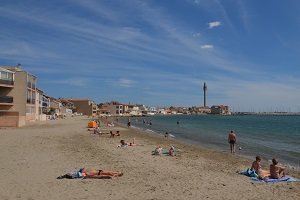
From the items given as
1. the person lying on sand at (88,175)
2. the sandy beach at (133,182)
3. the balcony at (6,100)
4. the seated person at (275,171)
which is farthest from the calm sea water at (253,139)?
the balcony at (6,100)

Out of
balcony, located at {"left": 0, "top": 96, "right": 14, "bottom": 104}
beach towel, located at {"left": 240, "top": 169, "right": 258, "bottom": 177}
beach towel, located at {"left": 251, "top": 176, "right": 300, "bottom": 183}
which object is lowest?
beach towel, located at {"left": 251, "top": 176, "right": 300, "bottom": 183}

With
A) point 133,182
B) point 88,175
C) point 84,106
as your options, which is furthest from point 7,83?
point 84,106

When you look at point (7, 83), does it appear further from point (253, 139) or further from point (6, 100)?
point (253, 139)

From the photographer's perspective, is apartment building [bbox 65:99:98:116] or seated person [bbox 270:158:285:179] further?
apartment building [bbox 65:99:98:116]

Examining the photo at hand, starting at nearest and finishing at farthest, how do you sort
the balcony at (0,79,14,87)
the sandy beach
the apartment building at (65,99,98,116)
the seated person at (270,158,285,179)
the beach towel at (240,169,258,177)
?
the sandy beach → the seated person at (270,158,285,179) → the beach towel at (240,169,258,177) → the balcony at (0,79,14,87) → the apartment building at (65,99,98,116)

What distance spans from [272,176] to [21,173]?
9358 mm

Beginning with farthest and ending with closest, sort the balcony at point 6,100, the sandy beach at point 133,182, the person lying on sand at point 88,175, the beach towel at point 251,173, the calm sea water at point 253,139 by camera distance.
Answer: the balcony at point 6,100, the calm sea water at point 253,139, the beach towel at point 251,173, the person lying on sand at point 88,175, the sandy beach at point 133,182

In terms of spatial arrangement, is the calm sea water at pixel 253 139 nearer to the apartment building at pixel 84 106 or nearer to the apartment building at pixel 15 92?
the apartment building at pixel 15 92

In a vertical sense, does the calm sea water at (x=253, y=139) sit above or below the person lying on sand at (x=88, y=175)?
below

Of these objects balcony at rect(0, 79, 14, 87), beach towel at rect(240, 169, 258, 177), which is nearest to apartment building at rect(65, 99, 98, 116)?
balcony at rect(0, 79, 14, 87)

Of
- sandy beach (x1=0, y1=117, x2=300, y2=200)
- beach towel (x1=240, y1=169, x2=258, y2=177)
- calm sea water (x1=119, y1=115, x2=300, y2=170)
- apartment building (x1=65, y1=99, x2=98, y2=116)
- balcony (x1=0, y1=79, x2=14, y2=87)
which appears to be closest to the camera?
sandy beach (x1=0, y1=117, x2=300, y2=200)

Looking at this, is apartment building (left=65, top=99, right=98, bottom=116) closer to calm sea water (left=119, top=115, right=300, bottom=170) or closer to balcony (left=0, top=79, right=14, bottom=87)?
calm sea water (left=119, top=115, right=300, bottom=170)

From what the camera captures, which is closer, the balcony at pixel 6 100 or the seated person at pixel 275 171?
the seated person at pixel 275 171

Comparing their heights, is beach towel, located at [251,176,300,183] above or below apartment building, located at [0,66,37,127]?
below
